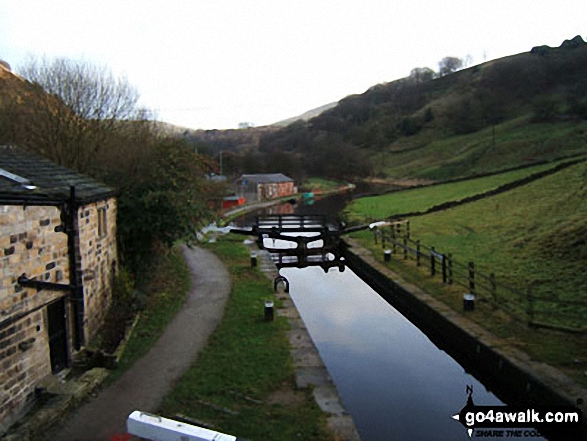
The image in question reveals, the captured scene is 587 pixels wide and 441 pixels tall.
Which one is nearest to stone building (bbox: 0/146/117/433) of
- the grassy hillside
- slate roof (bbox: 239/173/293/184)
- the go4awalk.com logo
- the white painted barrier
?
the white painted barrier

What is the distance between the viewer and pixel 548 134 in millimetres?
58000

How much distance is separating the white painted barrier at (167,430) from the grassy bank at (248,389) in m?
2.00

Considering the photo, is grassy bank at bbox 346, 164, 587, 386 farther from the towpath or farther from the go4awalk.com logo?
the towpath

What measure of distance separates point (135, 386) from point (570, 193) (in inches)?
834

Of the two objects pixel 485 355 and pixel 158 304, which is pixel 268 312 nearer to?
pixel 158 304

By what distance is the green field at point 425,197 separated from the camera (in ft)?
106

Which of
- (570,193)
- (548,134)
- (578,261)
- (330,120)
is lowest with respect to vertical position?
(578,261)

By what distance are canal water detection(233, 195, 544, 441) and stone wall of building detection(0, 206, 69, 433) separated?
515cm

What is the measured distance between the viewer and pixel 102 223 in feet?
36.4

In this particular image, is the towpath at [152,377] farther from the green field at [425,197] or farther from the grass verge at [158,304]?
the green field at [425,197]

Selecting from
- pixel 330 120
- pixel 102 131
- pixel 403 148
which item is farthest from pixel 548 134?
pixel 330 120

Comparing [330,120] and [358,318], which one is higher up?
[330,120]

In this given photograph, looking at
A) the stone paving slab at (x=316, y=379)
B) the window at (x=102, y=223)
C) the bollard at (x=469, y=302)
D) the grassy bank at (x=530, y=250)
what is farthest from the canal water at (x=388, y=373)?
the window at (x=102, y=223)

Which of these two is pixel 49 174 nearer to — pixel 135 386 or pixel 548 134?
pixel 135 386
